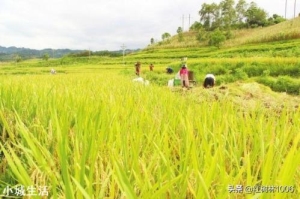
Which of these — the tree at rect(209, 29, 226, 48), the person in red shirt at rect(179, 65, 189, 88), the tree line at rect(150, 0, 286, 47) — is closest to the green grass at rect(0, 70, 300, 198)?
the person in red shirt at rect(179, 65, 189, 88)

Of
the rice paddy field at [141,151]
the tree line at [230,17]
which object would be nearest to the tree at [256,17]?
the tree line at [230,17]

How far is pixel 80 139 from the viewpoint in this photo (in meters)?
1.14

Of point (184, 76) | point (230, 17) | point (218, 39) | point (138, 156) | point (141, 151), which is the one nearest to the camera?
point (138, 156)

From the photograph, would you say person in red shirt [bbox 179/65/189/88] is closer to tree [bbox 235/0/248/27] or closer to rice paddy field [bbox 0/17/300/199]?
rice paddy field [bbox 0/17/300/199]

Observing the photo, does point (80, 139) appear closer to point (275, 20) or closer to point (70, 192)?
point (70, 192)

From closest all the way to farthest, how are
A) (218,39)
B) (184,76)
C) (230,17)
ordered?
(184,76) → (218,39) → (230,17)

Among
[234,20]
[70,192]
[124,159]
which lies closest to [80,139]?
[124,159]

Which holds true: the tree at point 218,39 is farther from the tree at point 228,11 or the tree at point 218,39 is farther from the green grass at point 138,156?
the green grass at point 138,156

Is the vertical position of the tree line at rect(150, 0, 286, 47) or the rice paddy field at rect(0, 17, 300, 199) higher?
the tree line at rect(150, 0, 286, 47)

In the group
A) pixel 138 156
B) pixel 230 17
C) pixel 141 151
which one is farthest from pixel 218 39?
pixel 138 156

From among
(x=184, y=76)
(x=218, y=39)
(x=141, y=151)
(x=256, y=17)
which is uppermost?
(x=256, y=17)

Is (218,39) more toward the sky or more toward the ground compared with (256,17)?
more toward the ground

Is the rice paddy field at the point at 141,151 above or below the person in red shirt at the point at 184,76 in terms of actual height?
above

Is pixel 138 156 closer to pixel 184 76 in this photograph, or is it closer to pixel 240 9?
pixel 184 76
